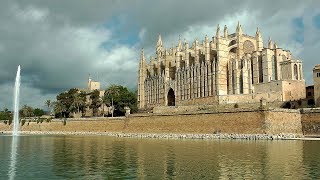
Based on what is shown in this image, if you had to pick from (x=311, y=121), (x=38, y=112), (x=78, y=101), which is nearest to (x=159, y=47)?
(x=78, y=101)

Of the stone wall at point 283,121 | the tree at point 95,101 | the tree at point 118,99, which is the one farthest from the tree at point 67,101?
the stone wall at point 283,121

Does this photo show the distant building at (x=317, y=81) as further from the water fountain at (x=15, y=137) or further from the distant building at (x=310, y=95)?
the water fountain at (x=15, y=137)

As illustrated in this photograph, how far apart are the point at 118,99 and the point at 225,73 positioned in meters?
22.4

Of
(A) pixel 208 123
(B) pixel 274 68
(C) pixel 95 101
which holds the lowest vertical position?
(A) pixel 208 123

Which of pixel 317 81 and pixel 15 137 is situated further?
pixel 15 137

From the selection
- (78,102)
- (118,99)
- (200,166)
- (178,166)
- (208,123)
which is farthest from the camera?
(78,102)

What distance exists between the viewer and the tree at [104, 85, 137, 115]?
7381 cm

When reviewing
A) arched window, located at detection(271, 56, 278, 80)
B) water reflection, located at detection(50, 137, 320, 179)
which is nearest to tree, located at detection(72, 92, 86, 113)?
arched window, located at detection(271, 56, 278, 80)

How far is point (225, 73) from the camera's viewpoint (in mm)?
60594

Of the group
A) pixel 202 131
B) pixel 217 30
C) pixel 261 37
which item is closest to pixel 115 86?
pixel 217 30

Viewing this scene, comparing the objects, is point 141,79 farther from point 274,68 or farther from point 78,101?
point 274,68

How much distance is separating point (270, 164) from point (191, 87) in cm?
4750

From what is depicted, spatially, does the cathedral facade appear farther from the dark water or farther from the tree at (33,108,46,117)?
the tree at (33,108,46,117)

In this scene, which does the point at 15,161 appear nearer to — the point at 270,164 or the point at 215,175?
the point at 215,175
